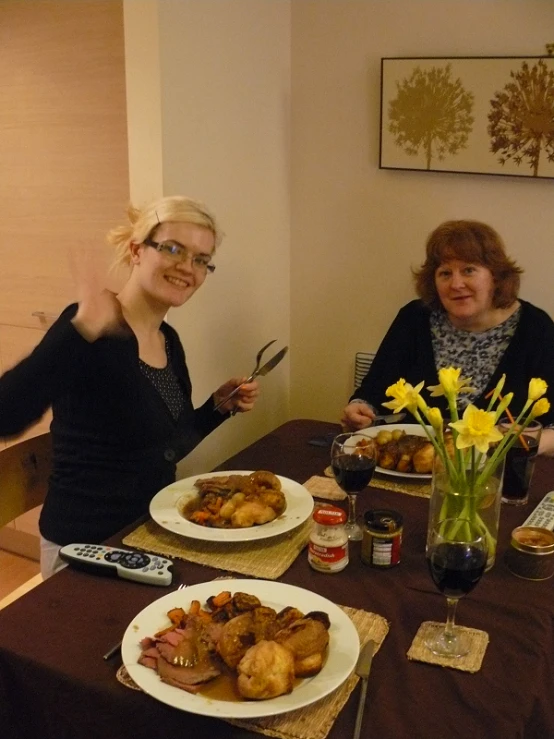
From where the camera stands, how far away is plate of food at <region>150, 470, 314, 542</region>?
125 cm

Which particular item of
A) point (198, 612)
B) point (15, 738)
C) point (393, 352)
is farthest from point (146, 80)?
point (15, 738)

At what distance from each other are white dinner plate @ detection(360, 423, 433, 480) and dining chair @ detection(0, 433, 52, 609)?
0.70 meters

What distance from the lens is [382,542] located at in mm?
1180

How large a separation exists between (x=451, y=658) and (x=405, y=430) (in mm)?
808

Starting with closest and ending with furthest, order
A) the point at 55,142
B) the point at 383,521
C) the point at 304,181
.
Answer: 1. the point at 383,521
2. the point at 55,142
3. the point at 304,181

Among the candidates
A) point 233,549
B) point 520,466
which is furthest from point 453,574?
Answer: point 520,466

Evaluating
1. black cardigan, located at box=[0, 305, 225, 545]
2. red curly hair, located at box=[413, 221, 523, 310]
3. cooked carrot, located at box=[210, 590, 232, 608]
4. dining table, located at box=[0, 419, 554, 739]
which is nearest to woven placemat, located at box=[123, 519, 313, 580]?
dining table, located at box=[0, 419, 554, 739]

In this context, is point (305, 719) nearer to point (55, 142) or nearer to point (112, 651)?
point (112, 651)

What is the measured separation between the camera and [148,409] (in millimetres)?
1550

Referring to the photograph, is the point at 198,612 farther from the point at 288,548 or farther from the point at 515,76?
the point at 515,76

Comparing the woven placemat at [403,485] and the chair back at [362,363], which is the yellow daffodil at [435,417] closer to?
the woven placemat at [403,485]

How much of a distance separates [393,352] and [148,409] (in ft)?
2.99

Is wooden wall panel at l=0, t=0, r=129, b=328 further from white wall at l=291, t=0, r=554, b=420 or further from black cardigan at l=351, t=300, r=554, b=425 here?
black cardigan at l=351, t=300, r=554, b=425

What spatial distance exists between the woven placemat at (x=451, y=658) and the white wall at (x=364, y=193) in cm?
151
